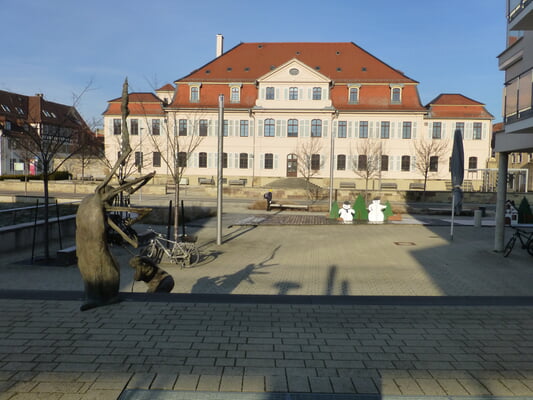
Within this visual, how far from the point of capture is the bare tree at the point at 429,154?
46.3m

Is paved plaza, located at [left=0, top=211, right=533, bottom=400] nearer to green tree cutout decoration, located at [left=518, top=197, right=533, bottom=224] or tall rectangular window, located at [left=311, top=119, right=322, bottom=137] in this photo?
green tree cutout decoration, located at [left=518, top=197, right=533, bottom=224]

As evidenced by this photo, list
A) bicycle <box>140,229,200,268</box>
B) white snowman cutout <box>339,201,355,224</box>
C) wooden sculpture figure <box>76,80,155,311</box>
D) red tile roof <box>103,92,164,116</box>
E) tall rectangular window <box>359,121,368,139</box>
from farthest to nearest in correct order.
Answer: red tile roof <box>103,92,164,116</box> → tall rectangular window <box>359,121,368,139</box> → white snowman cutout <box>339,201,355,224</box> → bicycle <box>140,229,200,268</box> → wooden sculpture figure <box>76,80,155,311</box>

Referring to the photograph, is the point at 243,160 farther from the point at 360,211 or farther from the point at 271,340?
the point at 271,340

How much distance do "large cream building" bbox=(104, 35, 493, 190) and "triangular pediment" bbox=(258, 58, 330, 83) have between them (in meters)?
0.11

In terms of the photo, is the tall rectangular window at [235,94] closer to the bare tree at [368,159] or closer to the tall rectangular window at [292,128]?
the tall rectangular window at [292,128]

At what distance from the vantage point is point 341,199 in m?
35.4

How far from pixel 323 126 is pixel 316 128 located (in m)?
0.81

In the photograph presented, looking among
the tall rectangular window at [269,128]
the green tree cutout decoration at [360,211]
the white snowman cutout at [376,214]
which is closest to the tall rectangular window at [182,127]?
the tall rectangular window at [269,128]

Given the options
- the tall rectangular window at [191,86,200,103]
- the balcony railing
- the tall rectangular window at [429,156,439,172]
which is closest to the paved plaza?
the balcony railing

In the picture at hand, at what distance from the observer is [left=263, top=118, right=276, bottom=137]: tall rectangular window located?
4794cm

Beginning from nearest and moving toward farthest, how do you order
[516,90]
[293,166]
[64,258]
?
[64,258]
[516,90]
[293,166]

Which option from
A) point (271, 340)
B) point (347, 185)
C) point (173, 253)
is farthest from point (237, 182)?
point (271, 340)

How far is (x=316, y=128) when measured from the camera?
157 ft

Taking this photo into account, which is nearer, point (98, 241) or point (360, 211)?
point (98, 241)
